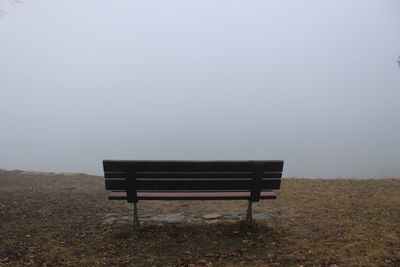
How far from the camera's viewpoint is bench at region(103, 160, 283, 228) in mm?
4961

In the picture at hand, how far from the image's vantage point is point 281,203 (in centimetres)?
679

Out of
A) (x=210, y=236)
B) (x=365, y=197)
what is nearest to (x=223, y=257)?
(x=210, y=236)

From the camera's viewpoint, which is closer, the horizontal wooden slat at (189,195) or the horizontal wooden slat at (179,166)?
the horizontal wooden slat at (179,166)

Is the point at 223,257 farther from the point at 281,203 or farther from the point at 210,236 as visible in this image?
the point at 281,203

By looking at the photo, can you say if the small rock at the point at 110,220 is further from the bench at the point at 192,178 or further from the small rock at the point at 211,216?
the small rock at the point at 211,216

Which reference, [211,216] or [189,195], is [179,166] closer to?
[189,195]

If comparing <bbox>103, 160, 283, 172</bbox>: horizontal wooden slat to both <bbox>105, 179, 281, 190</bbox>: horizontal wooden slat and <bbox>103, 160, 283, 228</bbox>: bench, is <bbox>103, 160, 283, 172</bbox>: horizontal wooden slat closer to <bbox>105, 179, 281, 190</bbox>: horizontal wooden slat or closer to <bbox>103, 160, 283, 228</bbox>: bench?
<bbox>103, 160, 283, 228</bbox>: bench

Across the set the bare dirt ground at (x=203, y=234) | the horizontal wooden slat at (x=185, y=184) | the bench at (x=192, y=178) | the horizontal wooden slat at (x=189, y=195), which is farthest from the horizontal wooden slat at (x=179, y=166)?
the bare dirt ground at (x=203, y=234)

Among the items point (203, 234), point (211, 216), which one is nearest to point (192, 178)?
point (203, 234)

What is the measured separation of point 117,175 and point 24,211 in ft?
5.89

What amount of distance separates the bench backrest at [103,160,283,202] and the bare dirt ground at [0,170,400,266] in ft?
1.57

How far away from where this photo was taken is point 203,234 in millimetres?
5059

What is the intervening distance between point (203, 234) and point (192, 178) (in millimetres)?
597

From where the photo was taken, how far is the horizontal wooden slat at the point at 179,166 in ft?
16.2
